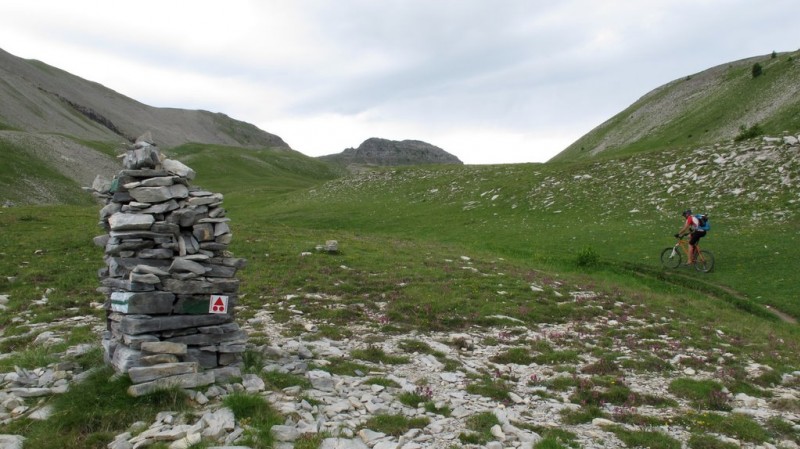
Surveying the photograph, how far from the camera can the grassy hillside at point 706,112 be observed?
2562 inches

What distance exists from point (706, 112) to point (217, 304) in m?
90.1

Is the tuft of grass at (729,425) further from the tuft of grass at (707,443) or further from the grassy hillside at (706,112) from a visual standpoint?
the grassy hillside at (706,112)

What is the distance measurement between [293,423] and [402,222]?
123 feet

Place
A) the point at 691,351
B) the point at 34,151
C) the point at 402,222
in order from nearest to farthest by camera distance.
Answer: the point at 691,351 → the point at 402,222 → the point at 34,151

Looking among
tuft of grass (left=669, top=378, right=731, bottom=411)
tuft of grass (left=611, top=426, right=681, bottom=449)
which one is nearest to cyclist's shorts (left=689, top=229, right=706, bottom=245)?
tuft of grass (left=669, top=378, right=731, bottom=411)

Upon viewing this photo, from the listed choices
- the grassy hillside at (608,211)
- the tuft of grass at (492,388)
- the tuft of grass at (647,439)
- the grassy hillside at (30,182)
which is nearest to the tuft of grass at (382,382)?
the tuft of grass at (492,388)

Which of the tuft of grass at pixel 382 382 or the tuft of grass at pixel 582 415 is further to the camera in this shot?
the tuft of grass at pixel 382 382

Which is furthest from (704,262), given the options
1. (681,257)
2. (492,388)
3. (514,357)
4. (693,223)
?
(492,388)

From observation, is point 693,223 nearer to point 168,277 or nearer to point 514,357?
point 514,357

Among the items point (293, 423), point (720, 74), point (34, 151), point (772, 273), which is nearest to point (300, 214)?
point (772, 273)

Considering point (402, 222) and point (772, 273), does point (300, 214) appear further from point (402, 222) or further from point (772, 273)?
point (772, 273)

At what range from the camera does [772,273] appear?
2511cm

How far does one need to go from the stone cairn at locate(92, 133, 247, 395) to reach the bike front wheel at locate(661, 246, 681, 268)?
25346 millimetres

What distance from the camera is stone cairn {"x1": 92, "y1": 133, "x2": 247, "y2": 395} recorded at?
406 inches
